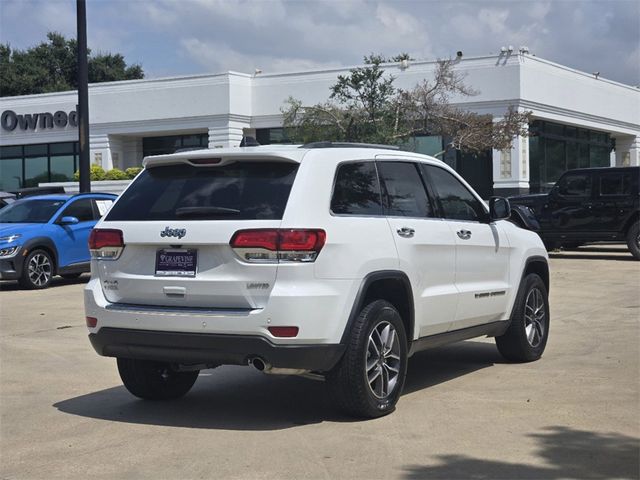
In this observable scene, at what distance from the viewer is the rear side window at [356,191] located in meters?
6.61

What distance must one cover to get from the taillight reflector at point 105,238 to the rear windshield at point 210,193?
127mm

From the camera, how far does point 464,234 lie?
7.86m

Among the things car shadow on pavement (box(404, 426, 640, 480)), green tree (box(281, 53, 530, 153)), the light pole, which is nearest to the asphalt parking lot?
car shadow on pavement (box(404, 426, 640, 480))

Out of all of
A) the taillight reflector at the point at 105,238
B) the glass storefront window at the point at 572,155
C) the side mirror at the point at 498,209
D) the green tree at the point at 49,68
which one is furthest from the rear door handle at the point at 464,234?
the green tree at the point at 49,68

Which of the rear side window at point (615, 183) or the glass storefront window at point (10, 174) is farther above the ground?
the glass storefront window at point (10, 174)

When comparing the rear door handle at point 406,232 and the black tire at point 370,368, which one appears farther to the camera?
the rear door handle at point 406,232

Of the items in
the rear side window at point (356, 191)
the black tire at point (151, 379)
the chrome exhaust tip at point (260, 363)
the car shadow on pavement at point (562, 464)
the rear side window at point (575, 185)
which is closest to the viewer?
the car shadow on pavement at point (562, 464)

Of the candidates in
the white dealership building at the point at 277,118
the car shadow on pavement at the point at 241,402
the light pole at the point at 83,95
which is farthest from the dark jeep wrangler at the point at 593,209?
the car shadow on pavement at the point at 241,402

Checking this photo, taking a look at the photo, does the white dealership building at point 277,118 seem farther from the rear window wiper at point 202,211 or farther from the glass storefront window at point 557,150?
the rear window wiper at point 202,211

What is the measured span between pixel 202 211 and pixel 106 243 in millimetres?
850

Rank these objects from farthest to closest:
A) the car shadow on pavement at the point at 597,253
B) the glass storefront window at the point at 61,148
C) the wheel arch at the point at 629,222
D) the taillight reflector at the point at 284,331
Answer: the glass storefront window at the point at 61,148, the car shadow on pavement at the point at 597,253, the wheel arch at the point at 629,222, the taillight reflector at the point at 284,331

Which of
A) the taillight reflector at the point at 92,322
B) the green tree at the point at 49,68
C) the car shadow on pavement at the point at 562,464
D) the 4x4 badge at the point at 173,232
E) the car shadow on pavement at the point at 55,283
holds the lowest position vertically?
the car shadow on pavement at the point at 562,464

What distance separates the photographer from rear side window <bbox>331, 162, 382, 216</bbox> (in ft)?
21.7

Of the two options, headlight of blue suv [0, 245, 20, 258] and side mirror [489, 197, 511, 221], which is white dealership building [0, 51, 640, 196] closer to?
headlight of blue suv [0, 245, 20, 258]
